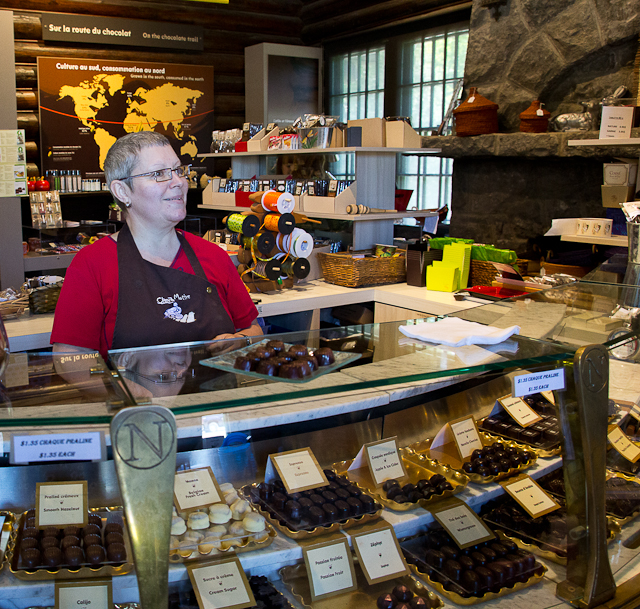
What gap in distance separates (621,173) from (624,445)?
282 cm

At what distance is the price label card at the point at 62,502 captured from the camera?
135 cm

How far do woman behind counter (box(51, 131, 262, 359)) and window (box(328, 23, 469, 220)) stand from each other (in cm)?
495

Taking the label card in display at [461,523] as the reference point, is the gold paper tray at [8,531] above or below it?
above

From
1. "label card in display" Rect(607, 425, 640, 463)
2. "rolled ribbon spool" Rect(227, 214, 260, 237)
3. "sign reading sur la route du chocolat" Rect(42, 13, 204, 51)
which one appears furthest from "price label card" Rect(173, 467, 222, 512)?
"sign reading sur la route du chocolat" Rect(42, 13, 204, 51)

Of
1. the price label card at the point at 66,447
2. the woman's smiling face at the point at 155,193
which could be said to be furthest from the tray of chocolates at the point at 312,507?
the woman's smiling face at the point at 155,193

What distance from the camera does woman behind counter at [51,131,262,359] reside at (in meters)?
2.06

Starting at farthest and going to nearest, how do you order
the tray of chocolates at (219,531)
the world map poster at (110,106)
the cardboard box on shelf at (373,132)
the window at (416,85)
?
1. the world map poster at (110,106)
2. the window at (416,85)
3. the cardboard box on shelf at (373,132)
4. the tray of chocolates at (219,531)

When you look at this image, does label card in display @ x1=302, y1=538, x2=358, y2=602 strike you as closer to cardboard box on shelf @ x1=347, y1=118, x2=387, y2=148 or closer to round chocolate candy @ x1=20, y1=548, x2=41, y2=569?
round chocolate candy @ x1=20, y1=548, x2=41, y2=569

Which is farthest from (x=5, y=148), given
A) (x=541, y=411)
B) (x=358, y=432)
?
(x=541, y=411)

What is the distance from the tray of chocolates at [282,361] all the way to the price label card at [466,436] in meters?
0.63

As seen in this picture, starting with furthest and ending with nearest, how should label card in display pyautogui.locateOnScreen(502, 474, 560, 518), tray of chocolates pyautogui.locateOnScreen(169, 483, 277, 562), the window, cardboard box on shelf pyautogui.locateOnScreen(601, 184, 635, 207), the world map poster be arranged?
the world map poster
the window
cardboard box on shelf pyautogui.locateOnScreen(601, 184, 635, 207)
label card in display pyautogui.locateOnScreen(502, 474, 560, 518)
tray of chocolates pyautogui.locateOnScreen(169, 483, 277, 562)

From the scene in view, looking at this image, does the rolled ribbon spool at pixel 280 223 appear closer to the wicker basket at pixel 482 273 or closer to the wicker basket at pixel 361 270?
the wicker basket at pixel 361 270

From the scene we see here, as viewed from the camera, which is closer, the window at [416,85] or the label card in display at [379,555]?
the label card in display at [379,555]

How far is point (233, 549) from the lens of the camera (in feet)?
4.46
